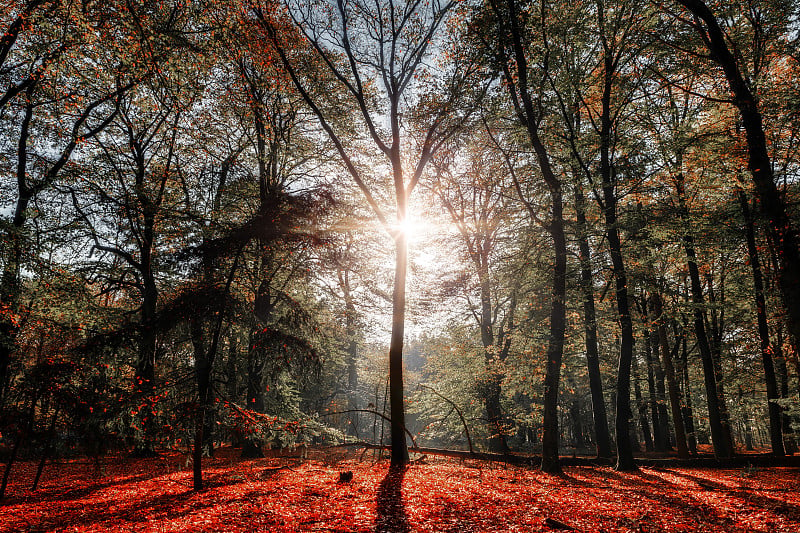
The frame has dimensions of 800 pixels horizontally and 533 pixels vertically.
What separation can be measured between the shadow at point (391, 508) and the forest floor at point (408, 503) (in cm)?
2

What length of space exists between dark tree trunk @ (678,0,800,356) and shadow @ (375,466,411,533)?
670cm

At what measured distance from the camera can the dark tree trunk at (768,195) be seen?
5.84m

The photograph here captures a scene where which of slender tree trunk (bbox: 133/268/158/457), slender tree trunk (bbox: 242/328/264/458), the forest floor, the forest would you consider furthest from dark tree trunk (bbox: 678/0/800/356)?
slender tree trunk (bbox: 133/268/158/457)

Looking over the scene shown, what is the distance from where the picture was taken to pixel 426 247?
1962 cm

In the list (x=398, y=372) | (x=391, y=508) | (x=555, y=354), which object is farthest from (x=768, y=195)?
(x=398, y=372)

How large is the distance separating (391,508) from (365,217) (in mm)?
9668

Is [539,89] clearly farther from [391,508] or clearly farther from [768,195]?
[391,508]

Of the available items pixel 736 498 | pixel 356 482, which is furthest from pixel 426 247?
pixel 736 498

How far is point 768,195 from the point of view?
618 centimetres

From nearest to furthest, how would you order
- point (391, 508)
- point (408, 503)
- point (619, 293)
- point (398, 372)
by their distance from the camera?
point (391, 508), point (408, 503), point (398, 372), point (619, 293)

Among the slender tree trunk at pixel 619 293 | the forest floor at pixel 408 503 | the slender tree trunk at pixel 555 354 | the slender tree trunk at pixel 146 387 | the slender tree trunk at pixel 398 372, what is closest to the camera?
the forest floor at pixel 408 503

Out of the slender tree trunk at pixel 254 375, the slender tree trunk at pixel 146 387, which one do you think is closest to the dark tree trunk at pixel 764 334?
the slender tree trunk at pixel 254 375

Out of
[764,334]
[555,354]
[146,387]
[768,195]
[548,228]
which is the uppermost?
[548,228]

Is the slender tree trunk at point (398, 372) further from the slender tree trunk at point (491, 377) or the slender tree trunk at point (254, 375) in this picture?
the slender tree trunk at point (491, 377)
